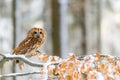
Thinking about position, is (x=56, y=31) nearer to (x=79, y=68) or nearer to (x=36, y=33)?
(x=36, y=33)

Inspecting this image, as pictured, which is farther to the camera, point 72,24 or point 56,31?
point 72,24

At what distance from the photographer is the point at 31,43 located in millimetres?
4637

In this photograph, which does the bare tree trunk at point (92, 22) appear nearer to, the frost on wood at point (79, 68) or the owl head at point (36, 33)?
the owl head at point (36, 33)

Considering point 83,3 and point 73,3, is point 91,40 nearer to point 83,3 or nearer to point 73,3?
point 73,3

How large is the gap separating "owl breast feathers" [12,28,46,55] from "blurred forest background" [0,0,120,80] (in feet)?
12.9

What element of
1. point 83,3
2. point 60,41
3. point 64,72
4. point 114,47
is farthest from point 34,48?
point 114,47

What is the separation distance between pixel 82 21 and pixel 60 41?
139 inches

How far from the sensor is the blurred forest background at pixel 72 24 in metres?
9.02

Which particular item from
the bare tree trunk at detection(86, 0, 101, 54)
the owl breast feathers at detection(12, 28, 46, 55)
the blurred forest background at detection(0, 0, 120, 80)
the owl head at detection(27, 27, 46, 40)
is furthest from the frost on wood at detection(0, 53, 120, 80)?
the bare tree trunk at detection(86, 0, 101, 54)

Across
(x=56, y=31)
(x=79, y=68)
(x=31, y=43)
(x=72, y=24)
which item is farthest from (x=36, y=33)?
(x=72, y=24)

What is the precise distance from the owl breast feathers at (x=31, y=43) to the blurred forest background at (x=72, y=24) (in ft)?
12.9

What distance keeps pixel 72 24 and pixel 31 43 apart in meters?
11.7

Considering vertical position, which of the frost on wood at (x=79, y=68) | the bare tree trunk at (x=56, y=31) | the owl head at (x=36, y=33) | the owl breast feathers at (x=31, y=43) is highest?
the bare tree trunk at (x=56, y=31)

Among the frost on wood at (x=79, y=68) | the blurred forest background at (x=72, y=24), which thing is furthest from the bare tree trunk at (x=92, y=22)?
the frost on wood at (x=79, y=68)
